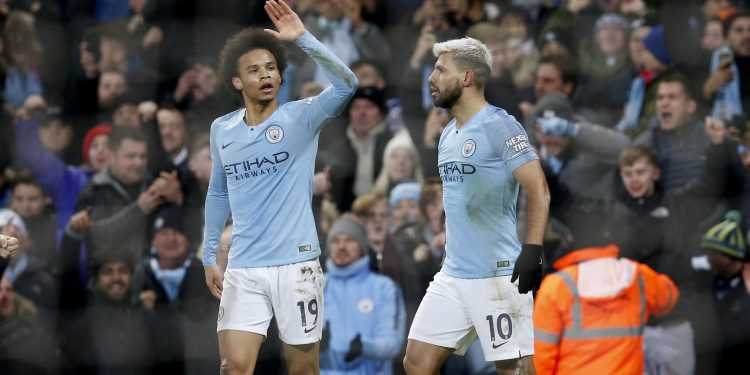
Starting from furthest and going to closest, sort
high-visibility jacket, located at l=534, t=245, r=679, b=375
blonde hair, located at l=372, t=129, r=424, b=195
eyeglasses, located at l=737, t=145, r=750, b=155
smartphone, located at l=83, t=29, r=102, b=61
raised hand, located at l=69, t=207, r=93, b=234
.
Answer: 1. smartphone, located at l=83, t=29, r=102, b=61
2. blonde hair, located at l=372, t=129, r=424, b=195
3. raised hand, located at l=69, t=207, r=93, b=234
4. eyeglasses, located at l=737, t=145, r=750, b=155
5. high-visibility jacket, located at l=534, t=245, r=679, b=375

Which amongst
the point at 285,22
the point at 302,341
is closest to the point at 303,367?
the point at 302,341

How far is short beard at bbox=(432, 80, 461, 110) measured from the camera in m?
4.15

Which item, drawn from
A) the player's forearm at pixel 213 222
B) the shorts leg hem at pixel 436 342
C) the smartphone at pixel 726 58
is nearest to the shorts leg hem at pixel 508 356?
the shorts leg hem at pixel 436 342

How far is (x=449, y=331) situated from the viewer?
13.4 feet

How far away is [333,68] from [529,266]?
0.88 meters

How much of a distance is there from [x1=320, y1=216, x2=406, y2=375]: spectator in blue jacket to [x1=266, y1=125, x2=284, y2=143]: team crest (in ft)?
4.67

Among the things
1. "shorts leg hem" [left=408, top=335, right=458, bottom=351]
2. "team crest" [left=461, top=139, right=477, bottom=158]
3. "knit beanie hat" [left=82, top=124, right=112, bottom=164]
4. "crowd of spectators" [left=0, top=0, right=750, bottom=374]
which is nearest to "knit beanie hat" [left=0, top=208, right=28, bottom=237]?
"crowd of spectators" [left=0, top=0, right=750, bottom=374]

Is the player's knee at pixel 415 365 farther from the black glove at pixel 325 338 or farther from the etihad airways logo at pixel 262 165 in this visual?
the black glove at pixel 325 338

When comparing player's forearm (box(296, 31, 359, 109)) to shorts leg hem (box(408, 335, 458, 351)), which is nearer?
player's forearm (box(296, 31, 359, 109))

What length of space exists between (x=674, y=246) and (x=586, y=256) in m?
0.96

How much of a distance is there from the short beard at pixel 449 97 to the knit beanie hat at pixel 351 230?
4.64 feet

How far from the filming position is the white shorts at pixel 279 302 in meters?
4.04

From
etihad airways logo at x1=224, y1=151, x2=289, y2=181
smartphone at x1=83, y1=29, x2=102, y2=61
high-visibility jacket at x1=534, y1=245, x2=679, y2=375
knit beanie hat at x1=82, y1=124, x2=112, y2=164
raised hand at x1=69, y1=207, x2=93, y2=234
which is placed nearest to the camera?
etihad airways logo at x1=224, y1=151, x2=289, y2=181

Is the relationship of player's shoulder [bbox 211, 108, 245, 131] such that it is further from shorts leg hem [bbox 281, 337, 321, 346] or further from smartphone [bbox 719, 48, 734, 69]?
smartphone [bbox 719, 48, 734, 69]
